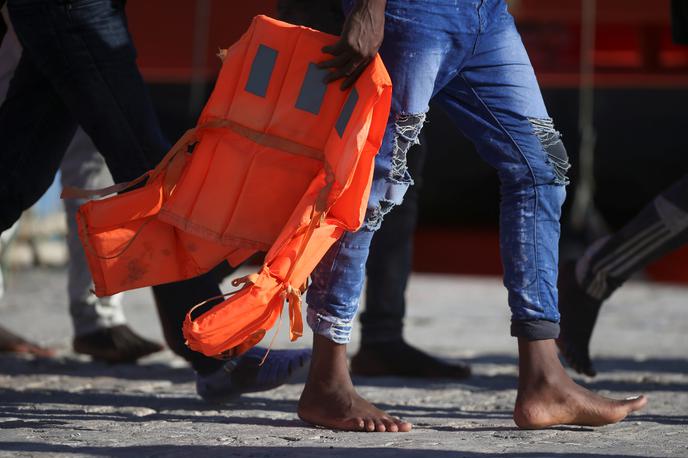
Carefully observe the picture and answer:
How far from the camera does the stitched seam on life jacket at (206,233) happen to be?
2717 mm

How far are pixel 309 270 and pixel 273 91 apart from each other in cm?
42

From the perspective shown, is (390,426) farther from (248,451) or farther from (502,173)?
(502,173)

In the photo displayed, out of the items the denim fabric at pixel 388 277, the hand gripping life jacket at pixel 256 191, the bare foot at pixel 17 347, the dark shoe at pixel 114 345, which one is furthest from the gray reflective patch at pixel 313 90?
the bare foot at pixel 17 347

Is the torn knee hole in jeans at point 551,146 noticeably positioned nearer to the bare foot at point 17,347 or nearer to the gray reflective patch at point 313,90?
the gray reflective patch at point 313,90

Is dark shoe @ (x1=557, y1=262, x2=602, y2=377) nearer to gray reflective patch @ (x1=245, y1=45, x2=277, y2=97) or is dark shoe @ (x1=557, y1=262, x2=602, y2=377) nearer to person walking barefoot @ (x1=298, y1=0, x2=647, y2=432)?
person walking barefoot @ (x1=298, y1=0, x2=647, y2=432)

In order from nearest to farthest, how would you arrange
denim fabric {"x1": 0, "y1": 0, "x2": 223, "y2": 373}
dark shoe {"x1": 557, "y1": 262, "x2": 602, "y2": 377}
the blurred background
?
1. denim fabric {"x1": 0, "y1": 0, "x2": 223, "y2": 373}
2. dark shoe {"x1": 557, "y1": 262, "x2": 602, "y2": 377}
3. the blurred background

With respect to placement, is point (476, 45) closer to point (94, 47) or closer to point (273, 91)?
point (273, 91)

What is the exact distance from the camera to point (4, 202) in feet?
10.3

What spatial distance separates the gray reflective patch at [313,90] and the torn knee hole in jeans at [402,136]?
0.18 meters

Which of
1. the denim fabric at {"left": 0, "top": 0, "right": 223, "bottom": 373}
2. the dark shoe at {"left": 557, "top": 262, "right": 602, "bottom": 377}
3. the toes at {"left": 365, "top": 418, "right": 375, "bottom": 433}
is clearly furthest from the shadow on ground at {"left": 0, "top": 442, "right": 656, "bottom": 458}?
the dark shoe at {"left": 557, "top": 262, "right": 602, "bottom": 377}

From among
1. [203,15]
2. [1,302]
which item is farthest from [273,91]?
[203,15]

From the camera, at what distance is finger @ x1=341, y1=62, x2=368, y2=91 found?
259 centimetres

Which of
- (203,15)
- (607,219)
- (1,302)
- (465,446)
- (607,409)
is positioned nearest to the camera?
(465,446)

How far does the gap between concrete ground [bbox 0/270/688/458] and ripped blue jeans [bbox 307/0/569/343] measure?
0.29 metres
